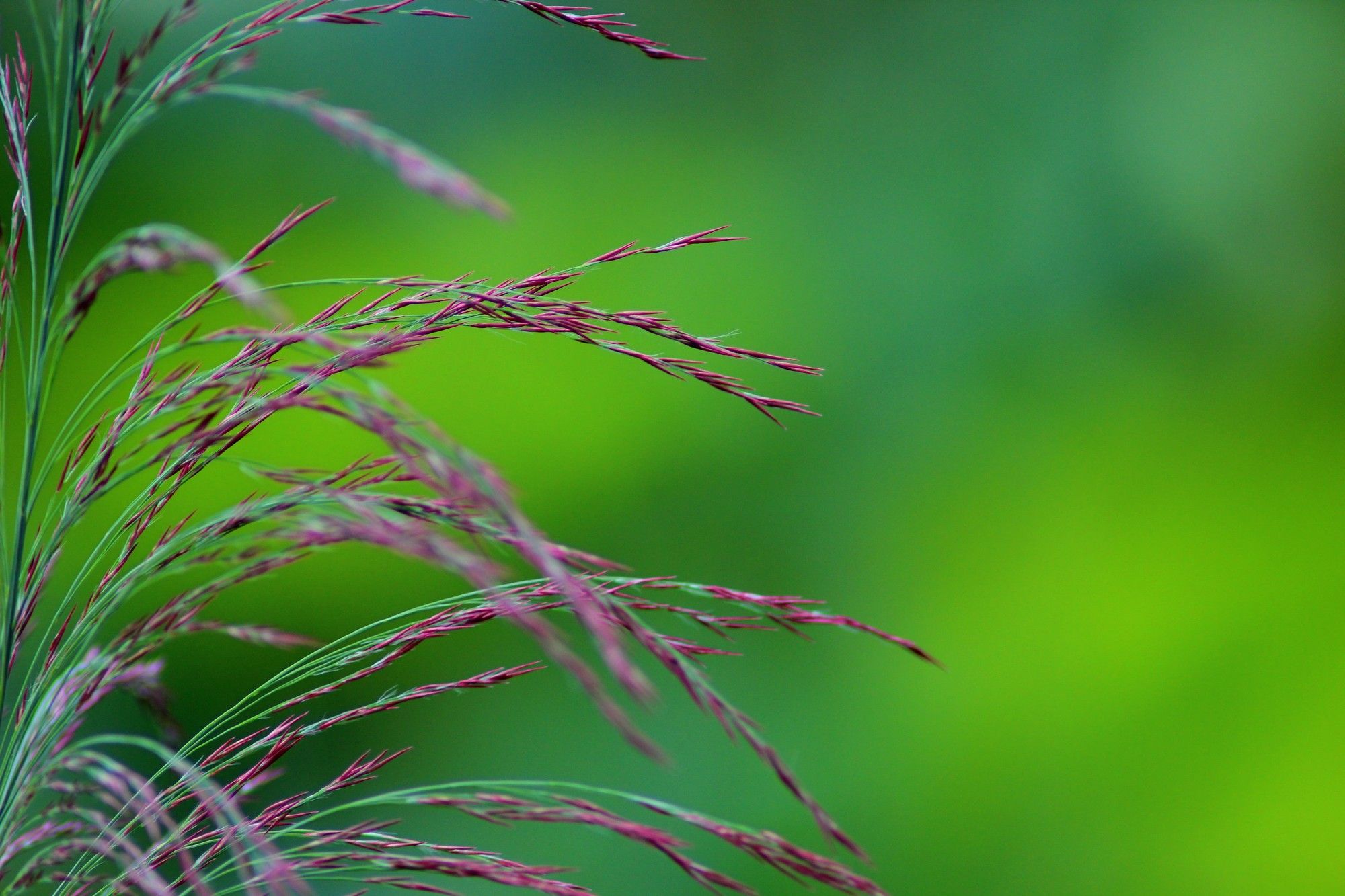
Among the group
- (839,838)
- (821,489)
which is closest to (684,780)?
(821,489)

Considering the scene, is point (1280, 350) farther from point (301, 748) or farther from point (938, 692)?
point (301, 748)

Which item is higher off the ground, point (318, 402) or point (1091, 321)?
point (318, 402)

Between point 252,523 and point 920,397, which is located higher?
point 252,523

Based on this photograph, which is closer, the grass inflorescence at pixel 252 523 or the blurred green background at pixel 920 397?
the grass inflorescence at pixel 252 523

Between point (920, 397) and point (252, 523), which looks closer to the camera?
point (252, 523)

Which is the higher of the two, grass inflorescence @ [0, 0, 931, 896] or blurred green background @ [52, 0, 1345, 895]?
grass inflorescence @ [0, 0, 931, 896]

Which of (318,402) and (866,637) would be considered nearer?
(318,402)

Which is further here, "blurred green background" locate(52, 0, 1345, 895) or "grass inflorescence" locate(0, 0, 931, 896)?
"blurred green background" locate(52, 0, 1345, 895)

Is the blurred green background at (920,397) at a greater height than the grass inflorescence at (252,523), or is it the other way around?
the grass inflorescence at (252,523)
